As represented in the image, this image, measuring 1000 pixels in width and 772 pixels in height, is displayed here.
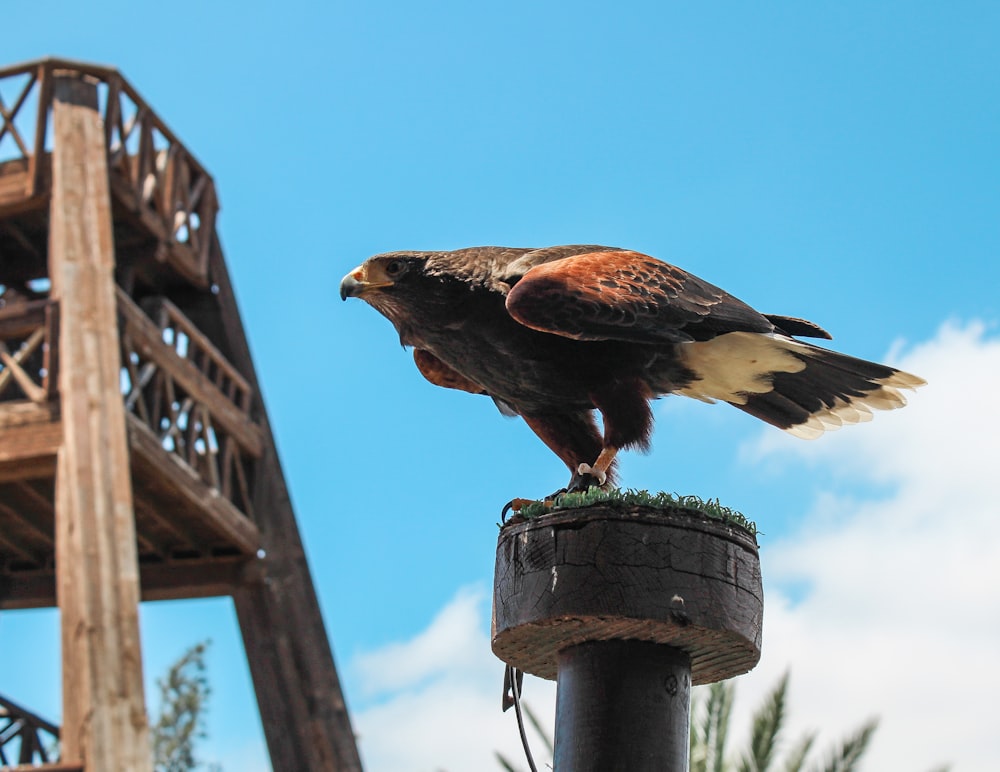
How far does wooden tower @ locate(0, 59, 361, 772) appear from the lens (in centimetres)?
865

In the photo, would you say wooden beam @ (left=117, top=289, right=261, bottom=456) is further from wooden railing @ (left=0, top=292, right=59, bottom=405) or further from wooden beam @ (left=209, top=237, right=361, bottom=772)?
wooden railing @ (left=0, top=292, right=59, bottom=405)

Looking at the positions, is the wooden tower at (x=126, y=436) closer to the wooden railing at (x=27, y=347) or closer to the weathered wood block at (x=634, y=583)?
the wooden railing at (x=27, y=347)

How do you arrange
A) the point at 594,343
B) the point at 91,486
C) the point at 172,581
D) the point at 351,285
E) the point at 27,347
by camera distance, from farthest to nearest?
the point at 172,581
the point at 27,347
the point at 91,486
the point at 351,285
the point at 594,343

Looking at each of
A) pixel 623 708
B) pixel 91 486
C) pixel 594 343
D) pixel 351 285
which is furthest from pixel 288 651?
pixel 623 708

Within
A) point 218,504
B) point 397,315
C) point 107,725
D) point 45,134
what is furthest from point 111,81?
point 397,315

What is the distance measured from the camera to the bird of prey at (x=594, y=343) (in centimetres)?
378

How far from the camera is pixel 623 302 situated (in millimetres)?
3768

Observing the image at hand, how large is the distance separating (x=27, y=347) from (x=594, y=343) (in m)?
6.99

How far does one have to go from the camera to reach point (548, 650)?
3.18 m

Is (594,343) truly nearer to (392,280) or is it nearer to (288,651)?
(392,280)

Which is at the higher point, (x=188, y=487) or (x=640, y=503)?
(x=188, y=487)

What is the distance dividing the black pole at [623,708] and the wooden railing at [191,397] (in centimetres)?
819

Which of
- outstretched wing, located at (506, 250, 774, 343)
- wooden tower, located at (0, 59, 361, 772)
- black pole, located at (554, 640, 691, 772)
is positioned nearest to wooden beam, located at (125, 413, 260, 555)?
wooden tower, located at (0, 59, 361, 772)

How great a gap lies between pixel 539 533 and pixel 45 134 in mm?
8884
